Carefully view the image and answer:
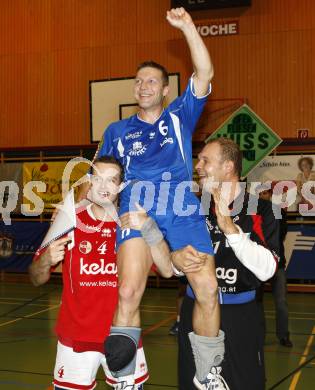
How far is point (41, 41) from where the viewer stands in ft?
59.7

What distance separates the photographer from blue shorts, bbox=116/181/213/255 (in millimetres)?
4395

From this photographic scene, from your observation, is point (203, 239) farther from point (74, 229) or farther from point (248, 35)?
point (248, 35)

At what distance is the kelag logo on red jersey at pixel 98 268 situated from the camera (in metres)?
4.61

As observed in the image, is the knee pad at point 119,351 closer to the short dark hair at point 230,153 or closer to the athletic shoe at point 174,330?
the short dark hair at point 230,153

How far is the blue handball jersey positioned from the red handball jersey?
0.57 meters

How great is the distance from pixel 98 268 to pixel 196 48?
1948mm

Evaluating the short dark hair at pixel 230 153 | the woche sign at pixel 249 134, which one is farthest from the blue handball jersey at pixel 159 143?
the woche sign at pixel 249 134

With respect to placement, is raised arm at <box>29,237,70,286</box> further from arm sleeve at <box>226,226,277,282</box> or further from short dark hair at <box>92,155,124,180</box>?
arm sleeve at <box>226,226,277,282</box>

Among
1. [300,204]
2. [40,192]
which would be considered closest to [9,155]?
[40,192]

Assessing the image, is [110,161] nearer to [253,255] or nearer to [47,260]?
[47,260]

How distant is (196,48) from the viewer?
4.54m

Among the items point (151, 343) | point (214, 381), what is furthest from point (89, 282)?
point (151, 343)

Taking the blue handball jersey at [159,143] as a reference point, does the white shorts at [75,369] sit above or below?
below

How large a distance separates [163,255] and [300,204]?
37.7 ft
